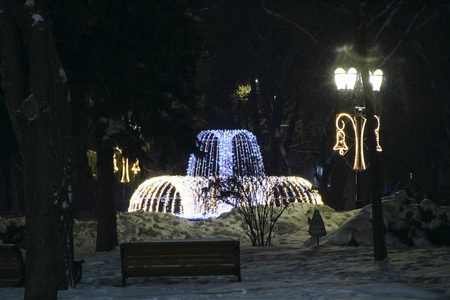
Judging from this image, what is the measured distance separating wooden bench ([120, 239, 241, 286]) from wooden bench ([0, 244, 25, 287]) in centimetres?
166

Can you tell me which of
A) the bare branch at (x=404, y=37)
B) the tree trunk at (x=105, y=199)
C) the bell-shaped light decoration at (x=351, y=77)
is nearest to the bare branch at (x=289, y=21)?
the bare branch at (x=404, y=37)

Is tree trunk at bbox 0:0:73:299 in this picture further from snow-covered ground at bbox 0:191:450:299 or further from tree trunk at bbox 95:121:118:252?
tree trunk at bbox 95:121:118:252

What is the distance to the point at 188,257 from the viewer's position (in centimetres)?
1020

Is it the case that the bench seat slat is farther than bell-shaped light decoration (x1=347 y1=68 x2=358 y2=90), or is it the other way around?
bell-shaped light decoration (x1=347 y1=68 x2=358 y2=90)

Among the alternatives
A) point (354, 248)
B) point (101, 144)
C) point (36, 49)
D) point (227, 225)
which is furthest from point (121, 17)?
point (227, 225)

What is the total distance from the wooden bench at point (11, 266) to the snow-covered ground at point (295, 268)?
12.1 inches

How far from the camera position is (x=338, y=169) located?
1225 inches

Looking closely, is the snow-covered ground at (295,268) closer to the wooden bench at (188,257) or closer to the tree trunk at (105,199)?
the wooden bench at (188,257)

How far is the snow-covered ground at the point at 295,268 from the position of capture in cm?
875

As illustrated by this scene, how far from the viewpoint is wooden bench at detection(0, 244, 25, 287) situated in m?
10.2

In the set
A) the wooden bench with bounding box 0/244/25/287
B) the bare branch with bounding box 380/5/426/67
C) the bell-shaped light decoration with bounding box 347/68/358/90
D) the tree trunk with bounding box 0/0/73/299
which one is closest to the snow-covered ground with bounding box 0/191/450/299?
the wooden bench with bounding box 0/244/25/287

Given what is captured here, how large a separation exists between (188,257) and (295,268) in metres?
2.59

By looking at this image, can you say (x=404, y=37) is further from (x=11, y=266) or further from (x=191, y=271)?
(x=11, y=266)

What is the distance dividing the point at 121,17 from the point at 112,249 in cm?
598
